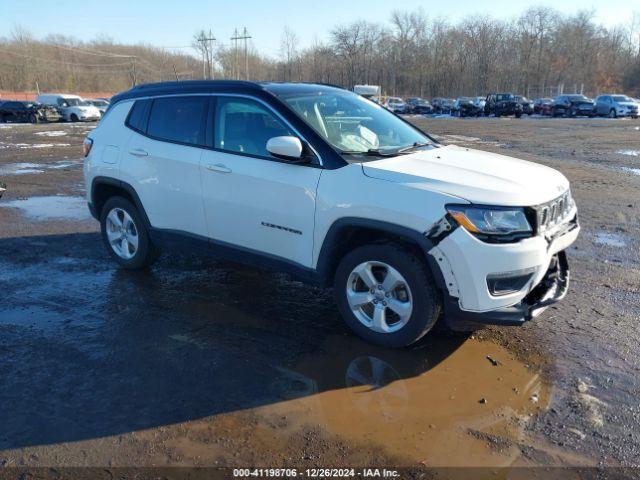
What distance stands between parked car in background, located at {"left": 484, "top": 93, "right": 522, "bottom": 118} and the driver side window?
144 feet

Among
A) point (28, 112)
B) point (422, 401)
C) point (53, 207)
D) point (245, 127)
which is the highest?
point (28, 112)

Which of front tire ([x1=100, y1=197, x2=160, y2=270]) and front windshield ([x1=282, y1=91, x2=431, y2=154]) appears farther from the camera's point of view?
front tire ([x1=100, y1=197, x2=160, y2=270])

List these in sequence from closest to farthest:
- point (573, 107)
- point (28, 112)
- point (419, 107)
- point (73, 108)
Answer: point (28, 112)
point (73, 108)
point (573, 107)
point (419, 107)

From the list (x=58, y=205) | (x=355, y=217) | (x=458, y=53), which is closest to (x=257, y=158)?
(x=355, y=217)

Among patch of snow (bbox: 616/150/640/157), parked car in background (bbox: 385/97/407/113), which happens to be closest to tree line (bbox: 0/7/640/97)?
parked car in background (bbox: 385/97/407/113)

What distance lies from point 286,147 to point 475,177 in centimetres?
138

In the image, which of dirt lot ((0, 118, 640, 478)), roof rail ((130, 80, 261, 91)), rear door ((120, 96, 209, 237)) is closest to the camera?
dirt lot ((0, 118, 640, 478))

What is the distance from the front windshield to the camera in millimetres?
4324

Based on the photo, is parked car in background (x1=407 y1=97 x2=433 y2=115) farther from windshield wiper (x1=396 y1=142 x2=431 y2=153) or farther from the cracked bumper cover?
the cracked bumper cover

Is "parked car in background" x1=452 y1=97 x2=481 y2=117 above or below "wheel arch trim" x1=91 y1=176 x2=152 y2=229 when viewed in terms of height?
above

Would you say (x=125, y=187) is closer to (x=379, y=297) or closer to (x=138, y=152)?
(x=138, y=152)

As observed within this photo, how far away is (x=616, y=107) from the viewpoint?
4009 cm

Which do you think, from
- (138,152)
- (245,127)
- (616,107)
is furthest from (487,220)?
(616,107)

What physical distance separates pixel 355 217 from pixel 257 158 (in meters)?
1.09
